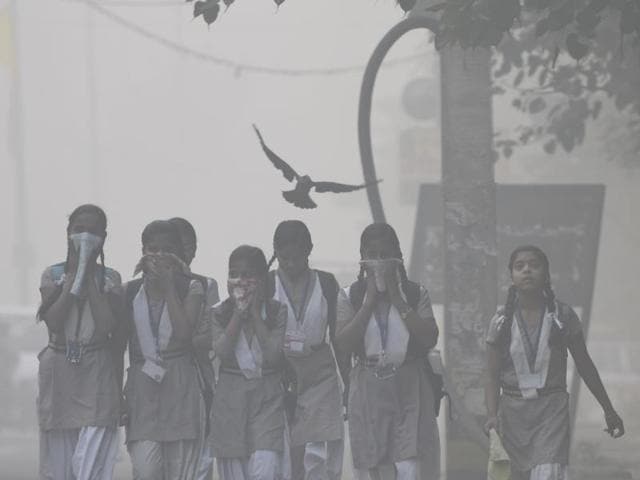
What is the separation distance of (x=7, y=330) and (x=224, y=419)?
1196 cm

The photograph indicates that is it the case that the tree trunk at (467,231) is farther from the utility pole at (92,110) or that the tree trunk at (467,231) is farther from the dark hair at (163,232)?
the utility pole at (92,110)

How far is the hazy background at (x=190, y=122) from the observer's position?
190 ft

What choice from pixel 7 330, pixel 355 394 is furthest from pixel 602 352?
pixel 355 394

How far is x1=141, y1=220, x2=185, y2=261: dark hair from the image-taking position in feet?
29.5

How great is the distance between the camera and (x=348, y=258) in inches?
2259

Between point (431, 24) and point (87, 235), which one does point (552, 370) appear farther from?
point (431, 24)

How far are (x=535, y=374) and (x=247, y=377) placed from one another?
53.9 inches

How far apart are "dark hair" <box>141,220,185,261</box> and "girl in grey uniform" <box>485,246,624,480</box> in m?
1.58

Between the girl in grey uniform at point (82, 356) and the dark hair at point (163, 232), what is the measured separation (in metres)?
0.20

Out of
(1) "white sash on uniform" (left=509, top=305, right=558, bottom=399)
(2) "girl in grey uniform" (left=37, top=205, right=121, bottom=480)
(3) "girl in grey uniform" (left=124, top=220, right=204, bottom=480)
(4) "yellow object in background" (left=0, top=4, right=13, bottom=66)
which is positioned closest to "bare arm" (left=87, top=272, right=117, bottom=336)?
(2) "girl in grey uniform" (left=37, top=205, right=121, bottom=480)

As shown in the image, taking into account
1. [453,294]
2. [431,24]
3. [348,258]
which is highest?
[431,24]

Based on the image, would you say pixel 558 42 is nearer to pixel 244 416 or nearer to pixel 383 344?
pixel 383 344

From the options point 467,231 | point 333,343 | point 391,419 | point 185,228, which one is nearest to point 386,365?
point 391,419

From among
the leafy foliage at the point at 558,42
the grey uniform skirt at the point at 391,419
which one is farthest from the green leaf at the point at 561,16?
the grey uniform skirt at the point at 391,419
